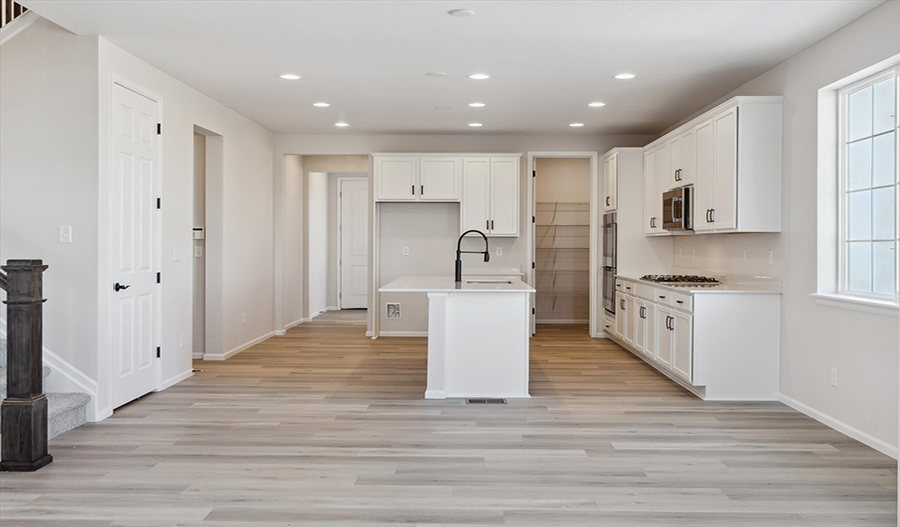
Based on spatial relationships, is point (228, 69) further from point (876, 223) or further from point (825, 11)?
point (876, 223)

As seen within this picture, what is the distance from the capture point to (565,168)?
938 centimetres

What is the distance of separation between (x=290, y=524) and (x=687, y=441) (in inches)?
92.1

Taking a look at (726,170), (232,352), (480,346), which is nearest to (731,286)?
(726,170)

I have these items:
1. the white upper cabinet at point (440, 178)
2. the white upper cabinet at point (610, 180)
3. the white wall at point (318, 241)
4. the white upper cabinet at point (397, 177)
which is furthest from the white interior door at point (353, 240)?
the white upper cabinet at point (610, 180)

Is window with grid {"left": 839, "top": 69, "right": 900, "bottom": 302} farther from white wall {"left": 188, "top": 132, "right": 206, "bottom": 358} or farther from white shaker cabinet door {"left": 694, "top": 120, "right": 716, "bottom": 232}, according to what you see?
white wall {"left": 188, "top": 132, "right": 206, "bottom": 358}

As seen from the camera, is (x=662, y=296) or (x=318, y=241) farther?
(x=318, y=241)

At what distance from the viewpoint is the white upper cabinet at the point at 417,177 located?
776cm

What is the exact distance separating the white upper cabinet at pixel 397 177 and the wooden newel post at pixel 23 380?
15.6ft

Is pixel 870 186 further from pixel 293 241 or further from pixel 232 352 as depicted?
pixel 293 241

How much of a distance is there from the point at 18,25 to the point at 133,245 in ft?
5.31

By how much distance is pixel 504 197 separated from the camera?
25.5ft

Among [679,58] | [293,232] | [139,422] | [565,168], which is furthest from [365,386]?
[565,168]

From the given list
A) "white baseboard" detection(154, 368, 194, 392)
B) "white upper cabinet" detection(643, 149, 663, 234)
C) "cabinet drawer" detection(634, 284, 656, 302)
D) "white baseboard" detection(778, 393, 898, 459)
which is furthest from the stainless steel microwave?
"white baseboard" detection(154, 368, 194, 392)

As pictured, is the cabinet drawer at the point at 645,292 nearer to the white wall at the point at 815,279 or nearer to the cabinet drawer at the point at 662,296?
the cabinet drawer at the point at 662,296
